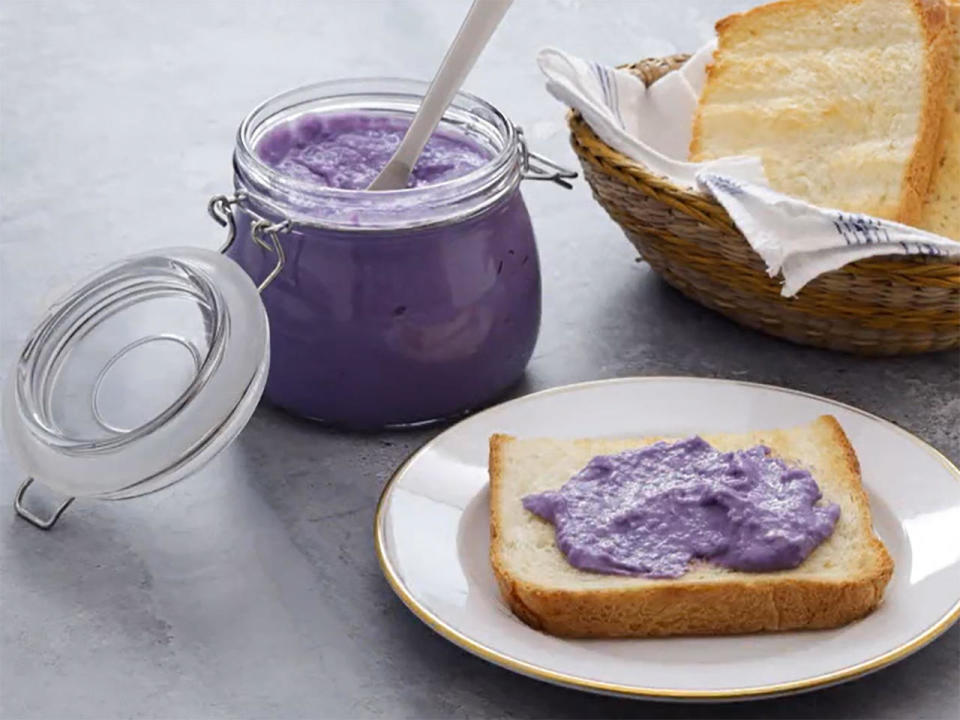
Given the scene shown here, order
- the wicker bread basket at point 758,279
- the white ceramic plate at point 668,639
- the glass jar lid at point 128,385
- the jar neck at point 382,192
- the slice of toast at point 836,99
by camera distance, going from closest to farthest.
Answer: the white ceramic plate at point 668,639 < the glass jar lid at point 128,385 < the jar neck at point 382,192 < the wicker bread basket at point 758,279 < the slice of toast at point 836,99

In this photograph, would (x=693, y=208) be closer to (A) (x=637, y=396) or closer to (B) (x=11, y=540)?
(A) (x=637, y=396)

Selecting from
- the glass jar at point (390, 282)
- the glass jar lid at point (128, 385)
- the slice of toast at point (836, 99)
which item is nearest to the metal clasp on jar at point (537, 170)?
the glass jar at point (390, 282)

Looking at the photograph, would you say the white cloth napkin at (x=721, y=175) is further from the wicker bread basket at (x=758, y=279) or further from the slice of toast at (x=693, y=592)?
the slice of toast at (x=693, y=592)

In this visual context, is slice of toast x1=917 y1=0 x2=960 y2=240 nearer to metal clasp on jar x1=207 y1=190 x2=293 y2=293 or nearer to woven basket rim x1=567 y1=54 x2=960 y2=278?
woven basket rim x1=567 y1=54 x2=960 y2=278

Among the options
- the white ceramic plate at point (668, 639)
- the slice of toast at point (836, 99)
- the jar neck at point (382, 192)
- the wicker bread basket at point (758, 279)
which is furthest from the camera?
the slice of toast at point (836, 99)

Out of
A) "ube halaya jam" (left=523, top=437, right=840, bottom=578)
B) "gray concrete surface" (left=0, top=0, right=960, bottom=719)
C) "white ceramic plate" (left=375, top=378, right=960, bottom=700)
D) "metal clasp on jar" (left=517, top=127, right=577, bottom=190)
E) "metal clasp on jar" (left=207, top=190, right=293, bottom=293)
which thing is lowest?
"gray concrete surface" (left=0, top=0, right=960, bottom=719)

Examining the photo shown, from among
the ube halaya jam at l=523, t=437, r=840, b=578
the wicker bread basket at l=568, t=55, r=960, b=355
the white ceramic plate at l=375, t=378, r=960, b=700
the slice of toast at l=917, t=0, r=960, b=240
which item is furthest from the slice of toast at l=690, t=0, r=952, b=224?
the ube halaya jam at l=523, t=437, r=840, b=578
